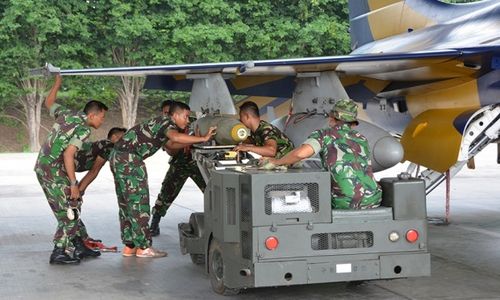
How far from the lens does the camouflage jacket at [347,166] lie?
5.90 m

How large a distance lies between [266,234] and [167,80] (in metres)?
4.52

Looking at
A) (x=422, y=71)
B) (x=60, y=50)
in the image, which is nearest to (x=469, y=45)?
(x=422, y=71)

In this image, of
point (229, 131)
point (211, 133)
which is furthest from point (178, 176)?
point (229, 131)

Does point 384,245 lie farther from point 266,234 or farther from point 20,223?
point 20,223

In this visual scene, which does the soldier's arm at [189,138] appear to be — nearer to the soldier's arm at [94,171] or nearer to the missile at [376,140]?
the missile at [376,140]

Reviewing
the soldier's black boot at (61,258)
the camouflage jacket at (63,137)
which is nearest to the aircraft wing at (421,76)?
the camouflage jacket at (63,137)

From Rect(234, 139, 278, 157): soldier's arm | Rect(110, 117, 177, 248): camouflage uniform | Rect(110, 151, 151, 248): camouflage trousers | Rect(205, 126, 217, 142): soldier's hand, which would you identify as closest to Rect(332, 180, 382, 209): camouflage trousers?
Rect(234, 139, 278, 157): soldier's arm

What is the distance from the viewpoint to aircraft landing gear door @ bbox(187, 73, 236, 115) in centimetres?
790

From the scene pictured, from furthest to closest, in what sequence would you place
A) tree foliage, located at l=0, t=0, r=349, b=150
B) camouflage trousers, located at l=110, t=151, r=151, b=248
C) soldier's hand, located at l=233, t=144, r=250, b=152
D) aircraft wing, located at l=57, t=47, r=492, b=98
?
tree foliage, located at l=0, t=0, r=349, b=150 → camouflage trousers, located at l=110, t=151, r=151, b=248 → aircraft wing, located at l=57, t=47, r=492, b=98 → soldier's hand, located at l=233, t=144, r=250, b=152

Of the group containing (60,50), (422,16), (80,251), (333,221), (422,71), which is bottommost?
(80,251)

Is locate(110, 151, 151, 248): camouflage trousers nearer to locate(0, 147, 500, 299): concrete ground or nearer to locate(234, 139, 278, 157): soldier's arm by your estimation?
locate(0, 147, 500, 299): concrete ground

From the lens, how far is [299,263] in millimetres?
5594

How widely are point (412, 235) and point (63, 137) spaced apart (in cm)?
366

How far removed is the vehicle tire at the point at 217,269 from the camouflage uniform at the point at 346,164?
98cm
